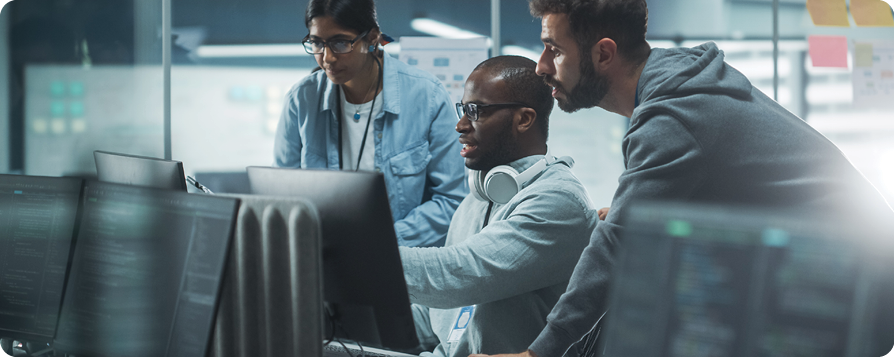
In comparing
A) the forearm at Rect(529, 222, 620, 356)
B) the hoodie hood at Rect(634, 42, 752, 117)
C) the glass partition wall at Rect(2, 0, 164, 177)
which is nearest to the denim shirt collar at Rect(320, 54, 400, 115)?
the hoodie hood at Rect(634, 42, 752, 117)

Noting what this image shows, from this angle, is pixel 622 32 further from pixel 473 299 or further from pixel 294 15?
pixel 294 15

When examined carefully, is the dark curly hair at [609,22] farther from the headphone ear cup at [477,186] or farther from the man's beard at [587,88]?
the headphone ear cup at [477,186]

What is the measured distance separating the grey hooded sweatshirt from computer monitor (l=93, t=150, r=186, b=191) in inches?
30.2

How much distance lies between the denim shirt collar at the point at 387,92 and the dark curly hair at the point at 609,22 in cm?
89

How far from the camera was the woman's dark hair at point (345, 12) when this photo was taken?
1.81 meters

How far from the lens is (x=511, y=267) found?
3.99ft

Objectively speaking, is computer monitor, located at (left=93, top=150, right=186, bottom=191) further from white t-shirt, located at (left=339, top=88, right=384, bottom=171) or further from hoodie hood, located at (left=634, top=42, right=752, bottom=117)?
hoodie hood, located at (left=634, top=42, right=752, bottom=117)

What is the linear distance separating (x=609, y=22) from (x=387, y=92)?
99 cm

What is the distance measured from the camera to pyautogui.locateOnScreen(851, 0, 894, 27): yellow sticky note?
3229 millimetres

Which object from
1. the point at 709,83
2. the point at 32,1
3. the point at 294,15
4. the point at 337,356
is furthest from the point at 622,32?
the point at 32,1

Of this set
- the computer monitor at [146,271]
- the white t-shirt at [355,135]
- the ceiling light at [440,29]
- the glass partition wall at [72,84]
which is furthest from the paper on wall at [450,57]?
the computer monitor at [146,271]

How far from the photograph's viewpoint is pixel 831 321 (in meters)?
0.53

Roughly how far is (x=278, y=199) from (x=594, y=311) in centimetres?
53

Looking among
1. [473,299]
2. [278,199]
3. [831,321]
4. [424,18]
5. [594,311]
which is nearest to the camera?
[831,321]
